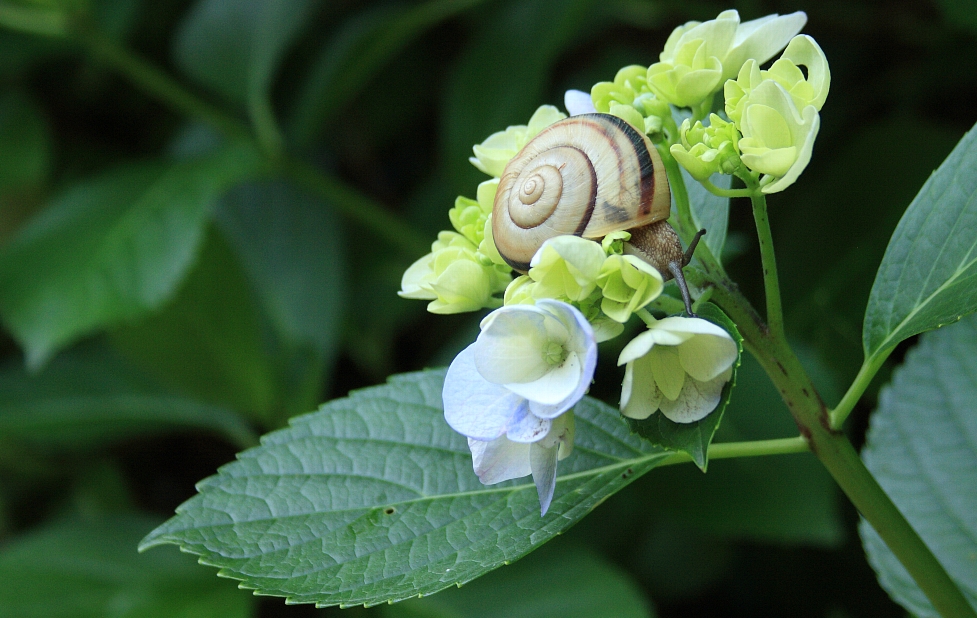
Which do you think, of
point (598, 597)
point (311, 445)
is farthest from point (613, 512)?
point (311, 445)

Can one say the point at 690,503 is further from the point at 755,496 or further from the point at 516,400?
the point at 516,400

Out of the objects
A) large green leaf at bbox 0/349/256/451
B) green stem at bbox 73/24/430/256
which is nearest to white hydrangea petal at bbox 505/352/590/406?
green stem at bbox 73/24/430/256

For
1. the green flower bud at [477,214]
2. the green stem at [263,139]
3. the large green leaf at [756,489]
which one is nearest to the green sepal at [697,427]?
the green flower bud at [477,214]

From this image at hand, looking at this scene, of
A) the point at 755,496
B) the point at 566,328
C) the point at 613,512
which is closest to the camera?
the point at 566,328

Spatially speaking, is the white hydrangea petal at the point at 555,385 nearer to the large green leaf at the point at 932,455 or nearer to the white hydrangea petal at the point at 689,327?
the white hydrangea petal at the point at 689,327

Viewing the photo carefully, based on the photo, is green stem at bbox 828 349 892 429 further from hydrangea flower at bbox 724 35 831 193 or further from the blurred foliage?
the blurred foliage

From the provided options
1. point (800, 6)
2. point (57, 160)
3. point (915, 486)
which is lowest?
point (915, 486)
